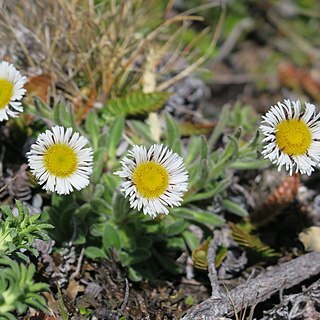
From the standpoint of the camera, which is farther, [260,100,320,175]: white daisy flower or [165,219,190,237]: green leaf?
[165,219,190,237]: green leaf

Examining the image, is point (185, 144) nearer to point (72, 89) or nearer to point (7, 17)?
point (72, 89)

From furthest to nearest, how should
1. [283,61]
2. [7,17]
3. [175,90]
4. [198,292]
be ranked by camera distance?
1. [283,61]
2. [175,90]
3. [7,17]
4. [198,292]

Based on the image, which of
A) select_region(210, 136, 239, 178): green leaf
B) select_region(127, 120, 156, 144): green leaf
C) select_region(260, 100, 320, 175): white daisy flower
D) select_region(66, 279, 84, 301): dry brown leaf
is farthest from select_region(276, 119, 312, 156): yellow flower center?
select_region(66, 279, 84, 301): dry brown leaf

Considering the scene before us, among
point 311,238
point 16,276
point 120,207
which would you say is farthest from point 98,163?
point 311,238

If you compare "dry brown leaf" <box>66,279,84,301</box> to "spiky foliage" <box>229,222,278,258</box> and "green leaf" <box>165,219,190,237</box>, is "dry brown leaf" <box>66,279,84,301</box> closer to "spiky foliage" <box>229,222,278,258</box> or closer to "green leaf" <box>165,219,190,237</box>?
"green leaf" <box>165,219,190,237</box>

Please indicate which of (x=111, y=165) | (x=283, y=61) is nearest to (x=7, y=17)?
(x=111, y=165)

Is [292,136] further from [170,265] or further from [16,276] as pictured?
[16,276]
